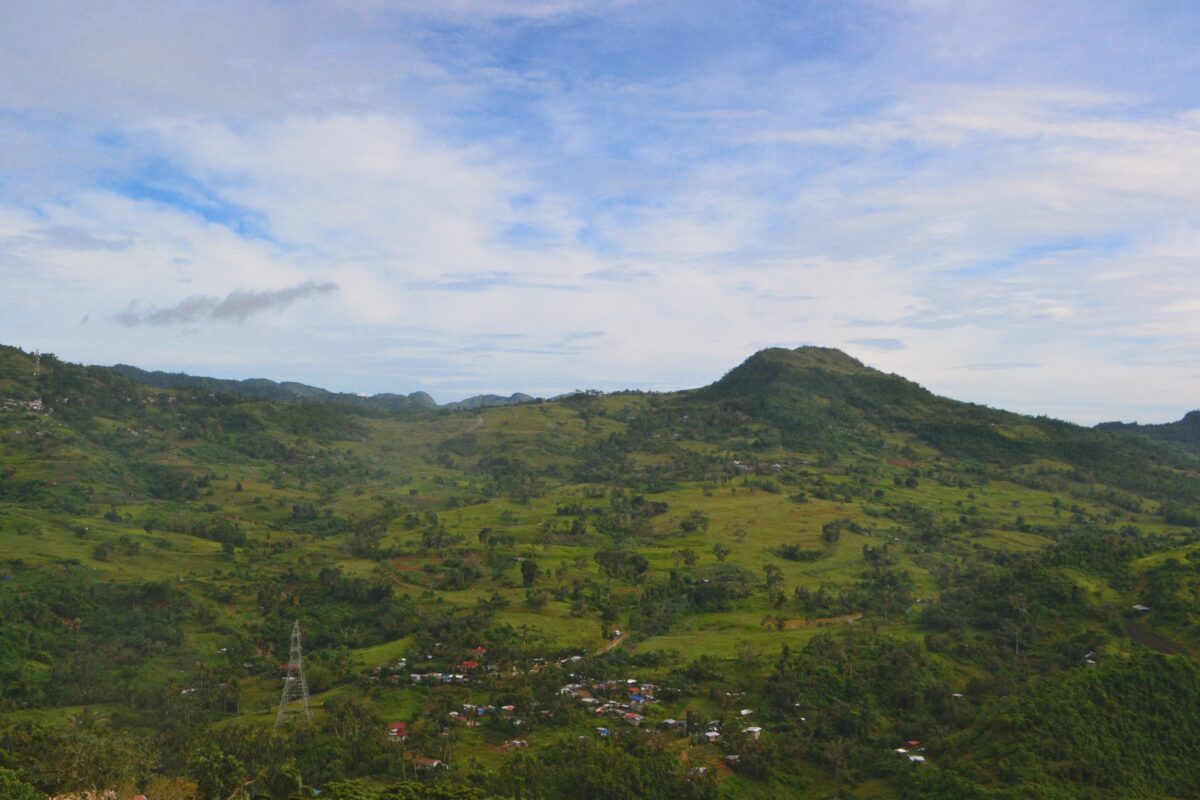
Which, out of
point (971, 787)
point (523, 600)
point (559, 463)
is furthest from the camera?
point (559, 463)

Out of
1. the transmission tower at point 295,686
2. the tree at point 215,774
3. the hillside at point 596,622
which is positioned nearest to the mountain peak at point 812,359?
the hillside at point 596,622

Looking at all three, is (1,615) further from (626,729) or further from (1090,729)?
(1090,729)

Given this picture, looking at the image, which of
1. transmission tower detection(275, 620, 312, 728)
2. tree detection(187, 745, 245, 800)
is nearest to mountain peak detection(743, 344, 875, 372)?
transmission tower detection(275, 620, 312, 728)

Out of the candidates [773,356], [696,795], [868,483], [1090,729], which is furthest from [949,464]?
[696,795]

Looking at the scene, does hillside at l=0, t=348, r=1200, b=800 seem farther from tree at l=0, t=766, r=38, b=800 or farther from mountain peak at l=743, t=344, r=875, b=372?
mountain peak at l=743, t=344, r=875, b=372

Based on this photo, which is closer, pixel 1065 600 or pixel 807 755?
pixel 807 755

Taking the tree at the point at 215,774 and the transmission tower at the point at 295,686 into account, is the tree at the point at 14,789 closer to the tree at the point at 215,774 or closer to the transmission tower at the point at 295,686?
the tree at the point at 215,774

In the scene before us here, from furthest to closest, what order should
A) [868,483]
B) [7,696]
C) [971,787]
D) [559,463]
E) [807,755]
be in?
[559,463] < [868,483] < [7,696] < [807,755] < [971,787]
